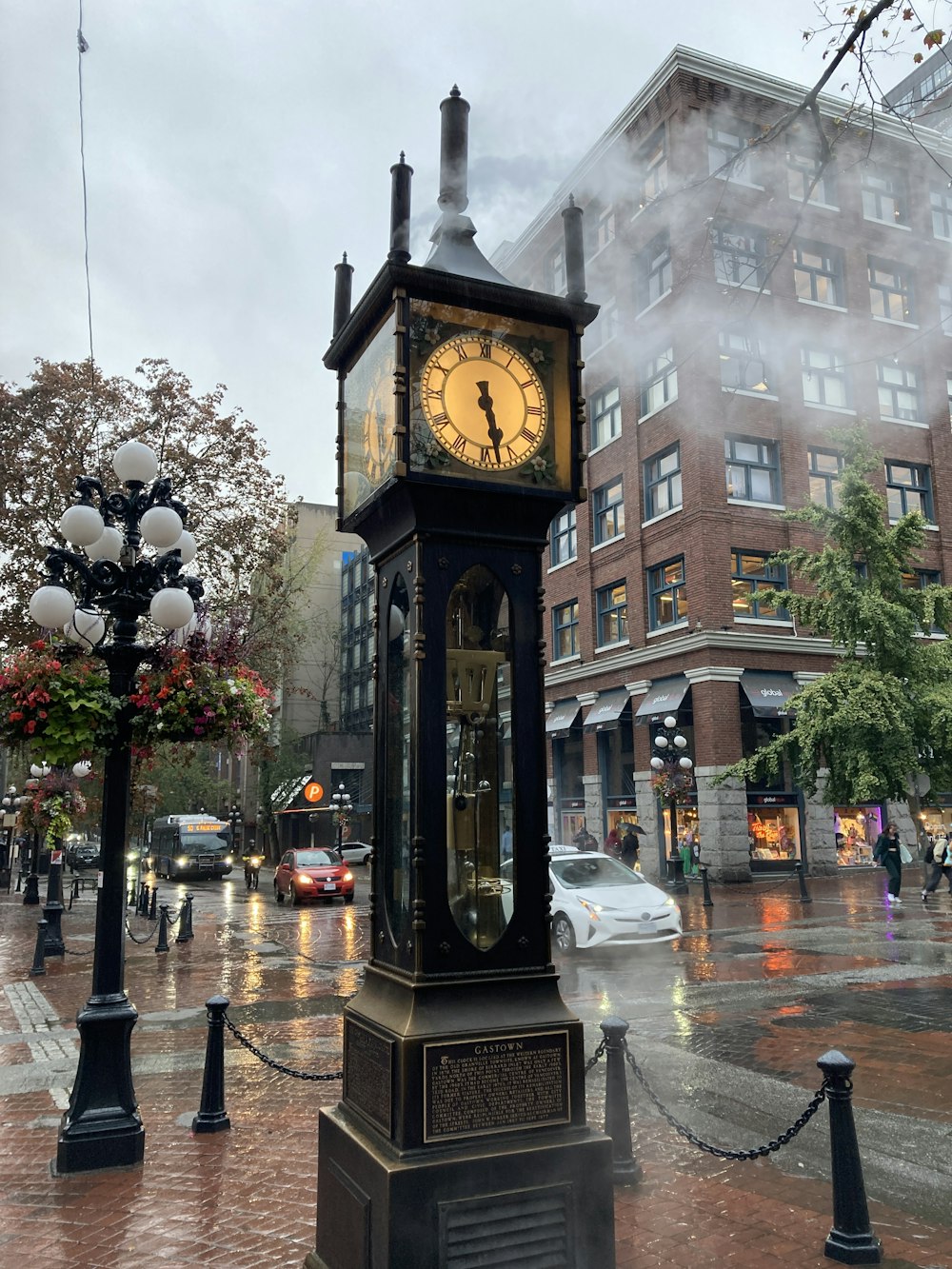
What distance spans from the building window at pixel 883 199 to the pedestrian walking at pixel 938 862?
14.6 meters

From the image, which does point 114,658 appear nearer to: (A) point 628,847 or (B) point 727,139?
(A) point 628,847

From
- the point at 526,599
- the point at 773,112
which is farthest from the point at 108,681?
the point at 773,112

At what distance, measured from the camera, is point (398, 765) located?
3.93m

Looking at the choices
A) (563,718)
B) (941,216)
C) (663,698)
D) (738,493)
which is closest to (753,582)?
(738,493)

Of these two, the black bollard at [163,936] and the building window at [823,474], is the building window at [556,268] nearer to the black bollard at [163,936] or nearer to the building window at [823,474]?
the building window at [823,474]

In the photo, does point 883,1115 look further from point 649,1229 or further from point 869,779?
point 869,779

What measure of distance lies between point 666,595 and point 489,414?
22.9 meters

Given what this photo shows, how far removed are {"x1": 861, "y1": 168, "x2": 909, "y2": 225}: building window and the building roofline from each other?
685 cm

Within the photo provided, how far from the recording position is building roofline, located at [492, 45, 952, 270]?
1141cm

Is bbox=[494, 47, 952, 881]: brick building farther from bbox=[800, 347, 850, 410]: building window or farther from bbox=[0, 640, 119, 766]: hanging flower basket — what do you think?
bbox=[0, 640, 119, 766]: hanging flower basket

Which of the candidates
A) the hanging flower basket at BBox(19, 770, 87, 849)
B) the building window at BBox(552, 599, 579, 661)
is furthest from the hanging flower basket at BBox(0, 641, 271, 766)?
the building window at BBox(552, 599, 579, 661)

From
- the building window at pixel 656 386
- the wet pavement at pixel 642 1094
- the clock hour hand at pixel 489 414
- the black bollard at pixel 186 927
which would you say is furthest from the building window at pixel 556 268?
the black bollard at pixel 186 927

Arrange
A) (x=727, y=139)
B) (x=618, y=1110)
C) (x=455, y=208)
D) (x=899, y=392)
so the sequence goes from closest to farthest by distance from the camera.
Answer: (x=455, y=208) → (x=618, y=1110) → (x=727, y=139) → (x=899, y=392)

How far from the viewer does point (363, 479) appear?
424 cm
